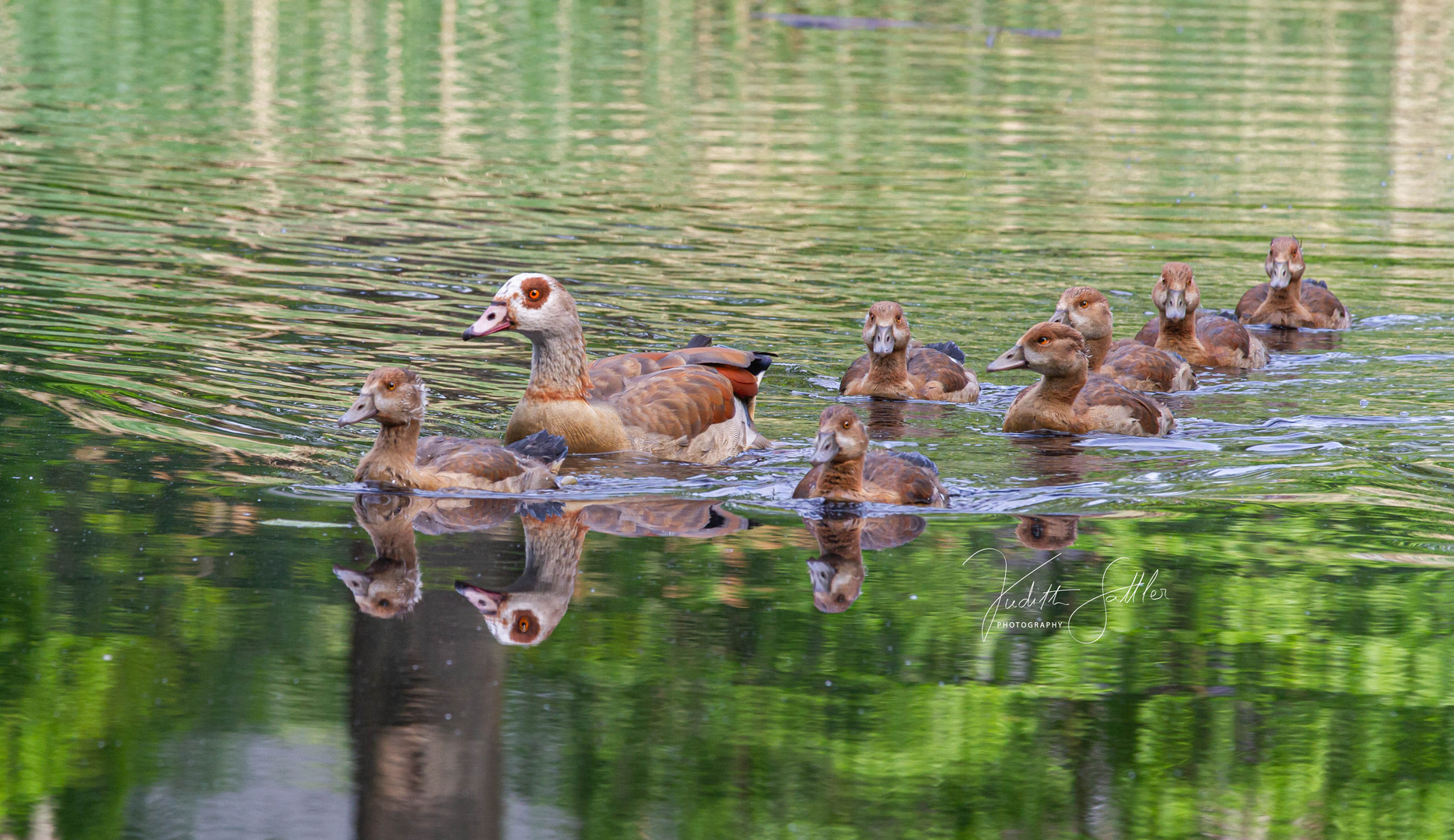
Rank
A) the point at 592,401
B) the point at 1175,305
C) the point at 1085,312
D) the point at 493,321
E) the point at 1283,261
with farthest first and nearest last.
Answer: the point at 1283,261 → the point at 1175,305 → the point at 1085,312 → the point at 592,401 → the point at 493,321

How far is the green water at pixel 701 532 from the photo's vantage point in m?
7.25

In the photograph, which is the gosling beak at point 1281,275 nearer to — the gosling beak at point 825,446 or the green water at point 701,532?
the green water at point 701,532

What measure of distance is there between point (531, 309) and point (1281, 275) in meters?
9.07

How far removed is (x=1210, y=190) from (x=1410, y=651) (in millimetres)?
20637

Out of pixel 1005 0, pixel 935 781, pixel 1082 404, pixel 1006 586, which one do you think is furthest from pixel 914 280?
pixel 1005 0

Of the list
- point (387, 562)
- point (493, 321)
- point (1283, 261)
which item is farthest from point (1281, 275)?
point (387, 562)

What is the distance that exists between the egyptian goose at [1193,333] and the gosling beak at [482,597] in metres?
8.88

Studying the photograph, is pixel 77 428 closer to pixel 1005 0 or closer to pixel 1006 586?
pixel 1006 586

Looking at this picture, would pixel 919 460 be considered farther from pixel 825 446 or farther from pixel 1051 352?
pixel 1051 352

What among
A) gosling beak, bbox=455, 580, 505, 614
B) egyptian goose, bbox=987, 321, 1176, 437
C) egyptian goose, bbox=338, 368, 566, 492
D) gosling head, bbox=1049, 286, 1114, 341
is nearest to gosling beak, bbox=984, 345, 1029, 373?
egyptian goose, bbox=987, 321, 1176, 437

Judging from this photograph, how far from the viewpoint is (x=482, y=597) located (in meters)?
9.13

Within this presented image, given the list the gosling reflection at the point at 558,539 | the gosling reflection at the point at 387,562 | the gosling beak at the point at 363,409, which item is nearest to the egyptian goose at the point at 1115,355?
the gosling reflection at the point at 558,539

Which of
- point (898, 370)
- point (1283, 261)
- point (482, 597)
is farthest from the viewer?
point (1283, 261)

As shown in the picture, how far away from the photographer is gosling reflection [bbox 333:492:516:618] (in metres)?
9.11
